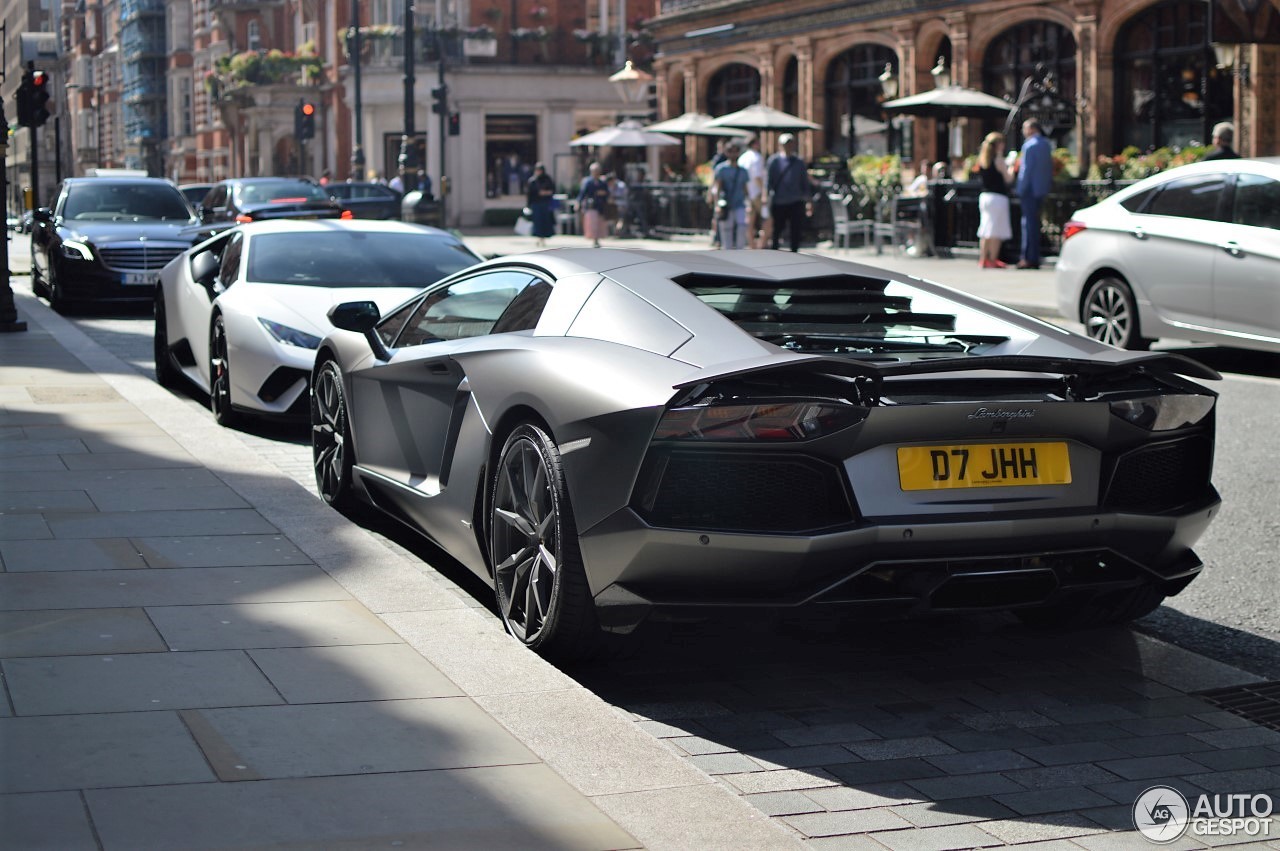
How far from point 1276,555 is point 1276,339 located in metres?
6.04

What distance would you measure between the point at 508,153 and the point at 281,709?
55.4 metres

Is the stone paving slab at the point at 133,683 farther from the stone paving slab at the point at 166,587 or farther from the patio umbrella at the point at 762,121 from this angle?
the patio umbrella at the point at 762,121

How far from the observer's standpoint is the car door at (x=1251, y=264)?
12.7m

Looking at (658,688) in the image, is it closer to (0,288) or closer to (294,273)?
(294,273)

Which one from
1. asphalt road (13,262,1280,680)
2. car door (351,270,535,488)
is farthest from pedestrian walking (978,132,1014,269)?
car door (351,270,535,488)

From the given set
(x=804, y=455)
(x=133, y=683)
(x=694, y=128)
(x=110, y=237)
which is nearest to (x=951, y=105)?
(x=694, y=128)

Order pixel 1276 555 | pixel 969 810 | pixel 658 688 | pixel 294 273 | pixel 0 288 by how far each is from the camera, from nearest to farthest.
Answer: pixel 969 810 → pixel 658 688 → pixel 1276 555 → pixel 294 273 → pixel 0 288

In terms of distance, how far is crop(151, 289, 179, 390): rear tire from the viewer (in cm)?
1198

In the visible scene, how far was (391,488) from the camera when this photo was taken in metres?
6.59

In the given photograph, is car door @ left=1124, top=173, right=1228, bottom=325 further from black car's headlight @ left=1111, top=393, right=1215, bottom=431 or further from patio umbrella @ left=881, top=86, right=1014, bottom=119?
patio umbrella @ left=881, top=86, right=1014, bottom=119

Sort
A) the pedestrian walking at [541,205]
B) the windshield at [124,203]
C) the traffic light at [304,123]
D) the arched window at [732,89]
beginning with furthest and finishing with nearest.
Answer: the arched window at [732,89]
the traffic light at [304,123]
the pedestrian walking at [541,205]
the windshield at [124,203]

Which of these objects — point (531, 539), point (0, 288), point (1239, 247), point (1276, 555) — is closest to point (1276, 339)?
point (1239, 247)

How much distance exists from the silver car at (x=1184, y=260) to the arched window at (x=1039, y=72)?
18374 mm

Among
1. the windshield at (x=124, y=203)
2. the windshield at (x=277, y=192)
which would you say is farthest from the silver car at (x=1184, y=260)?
the windshield at (x=277, y=192)
